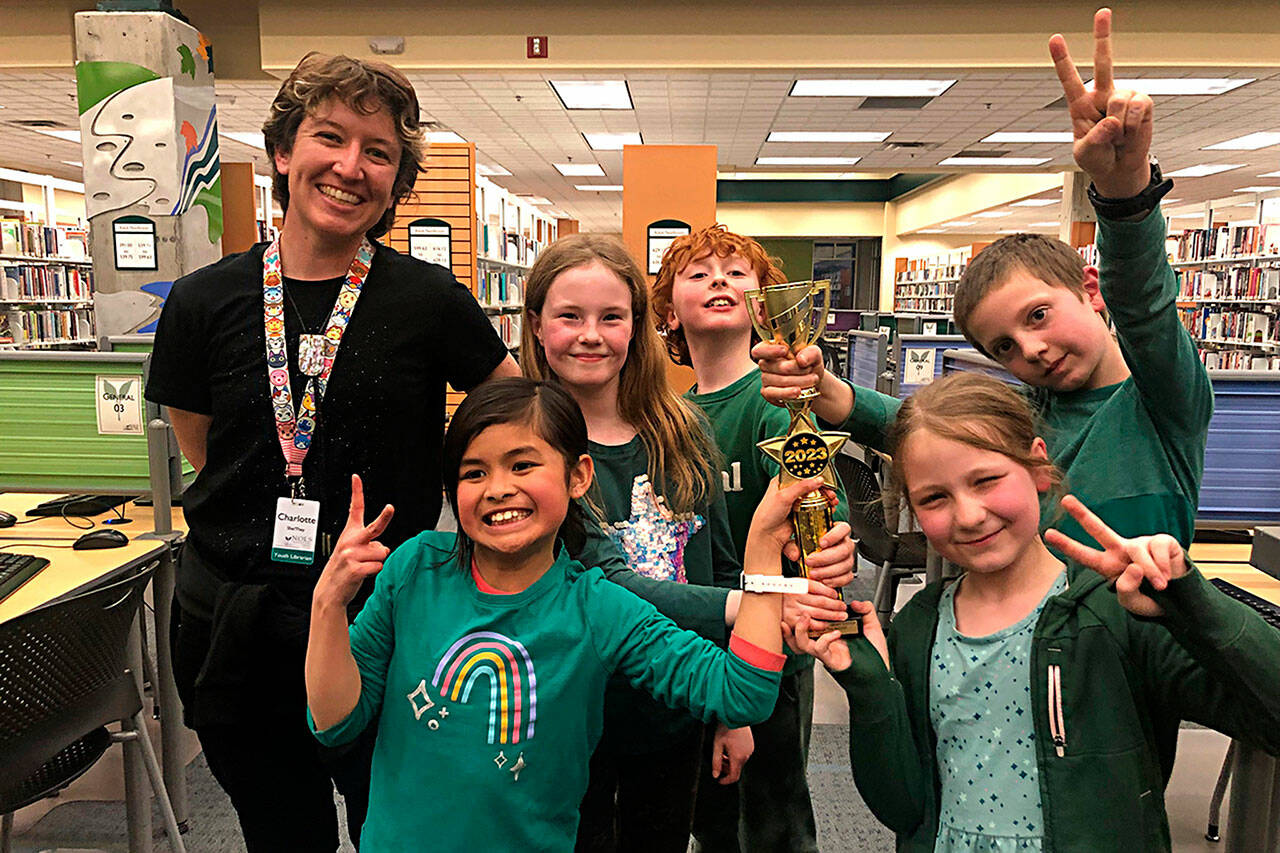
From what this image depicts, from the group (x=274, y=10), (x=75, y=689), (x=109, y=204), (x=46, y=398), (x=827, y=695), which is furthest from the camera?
(x=274, y=10)

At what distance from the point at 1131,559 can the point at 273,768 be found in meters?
1.29

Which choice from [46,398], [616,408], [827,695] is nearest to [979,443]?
[616,408]

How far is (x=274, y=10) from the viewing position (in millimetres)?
6551

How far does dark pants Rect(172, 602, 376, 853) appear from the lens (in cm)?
136

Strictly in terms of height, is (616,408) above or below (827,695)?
above

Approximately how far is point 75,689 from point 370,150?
4.22 ft

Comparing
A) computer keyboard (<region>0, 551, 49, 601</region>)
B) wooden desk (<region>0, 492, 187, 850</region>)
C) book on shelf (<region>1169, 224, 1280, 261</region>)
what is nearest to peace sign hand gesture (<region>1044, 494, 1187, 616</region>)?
wooden desk (<region>0, 492, 187, 850</region>)

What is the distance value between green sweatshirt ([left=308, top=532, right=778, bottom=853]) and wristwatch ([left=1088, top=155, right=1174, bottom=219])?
2.64 ft

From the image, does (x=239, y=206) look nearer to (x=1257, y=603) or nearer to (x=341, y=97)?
(x=341, y=97)

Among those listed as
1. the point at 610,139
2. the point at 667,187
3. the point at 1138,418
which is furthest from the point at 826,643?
the point at 610,139

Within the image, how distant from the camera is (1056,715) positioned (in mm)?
1063

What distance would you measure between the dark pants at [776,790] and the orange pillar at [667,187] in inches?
157

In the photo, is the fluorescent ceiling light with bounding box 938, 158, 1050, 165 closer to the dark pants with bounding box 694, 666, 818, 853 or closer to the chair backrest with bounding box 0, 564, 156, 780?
the dark pants with bounding box 694, 666, 818, 853

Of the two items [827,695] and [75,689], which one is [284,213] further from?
[827,695]
